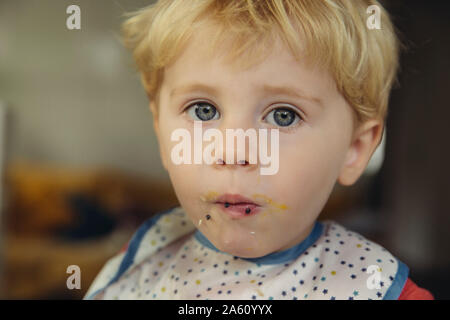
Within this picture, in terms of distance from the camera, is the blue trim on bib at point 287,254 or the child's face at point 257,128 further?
the blue trim on bib at point 287,254

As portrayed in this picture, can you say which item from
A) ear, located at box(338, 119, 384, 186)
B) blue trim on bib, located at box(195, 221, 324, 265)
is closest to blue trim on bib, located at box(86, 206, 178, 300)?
blue trim on bib, located at box(195, 221, 324, 265)

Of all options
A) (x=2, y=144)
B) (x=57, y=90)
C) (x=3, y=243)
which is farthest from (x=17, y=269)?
(x=57, y=90)

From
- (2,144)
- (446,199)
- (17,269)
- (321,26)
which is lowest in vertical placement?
(17,269)

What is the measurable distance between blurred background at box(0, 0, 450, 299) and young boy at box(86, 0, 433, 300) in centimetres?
14

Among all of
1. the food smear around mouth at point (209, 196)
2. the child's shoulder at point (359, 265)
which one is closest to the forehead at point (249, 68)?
the food smear around mouth at point (209, 196)

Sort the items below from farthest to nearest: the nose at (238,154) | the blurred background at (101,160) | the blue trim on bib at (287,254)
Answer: the blurred background at (101,160), the blue trim on bib at (287,254), the nose at (238,154)

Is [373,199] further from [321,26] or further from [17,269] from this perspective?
[17,269]

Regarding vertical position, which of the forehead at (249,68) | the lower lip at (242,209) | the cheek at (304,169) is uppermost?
the forehead at (249,68)

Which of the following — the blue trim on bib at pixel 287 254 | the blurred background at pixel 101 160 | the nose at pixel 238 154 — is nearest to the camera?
the nose at pixel 238 154

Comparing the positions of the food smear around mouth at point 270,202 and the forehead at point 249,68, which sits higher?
the forehead at point 249,68

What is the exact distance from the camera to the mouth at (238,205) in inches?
18.9

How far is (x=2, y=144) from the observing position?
86cm

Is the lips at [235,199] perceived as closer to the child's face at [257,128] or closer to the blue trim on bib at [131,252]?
the child's face at [257,128]

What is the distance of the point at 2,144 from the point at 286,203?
0.60 m
